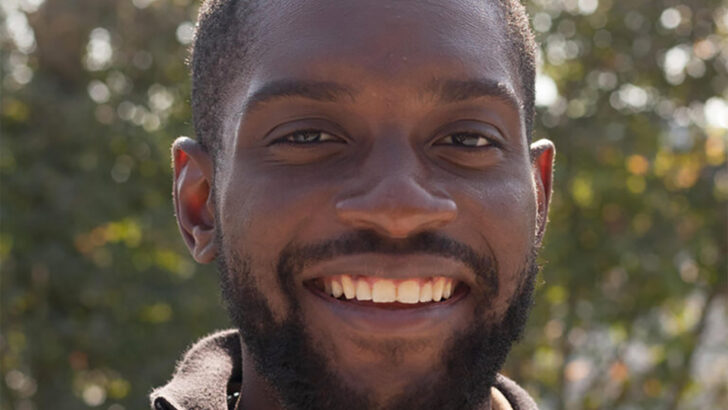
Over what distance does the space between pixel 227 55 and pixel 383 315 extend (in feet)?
2.42

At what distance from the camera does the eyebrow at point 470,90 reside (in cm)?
208

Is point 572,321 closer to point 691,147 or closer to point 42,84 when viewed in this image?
point 691,147

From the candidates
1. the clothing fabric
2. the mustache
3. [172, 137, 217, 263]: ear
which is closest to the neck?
the clothing fabric

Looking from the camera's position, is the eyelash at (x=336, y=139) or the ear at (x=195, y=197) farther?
the ear at (x=195, y=197)

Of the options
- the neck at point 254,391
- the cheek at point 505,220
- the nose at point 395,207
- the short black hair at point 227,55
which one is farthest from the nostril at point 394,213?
the neck at point 254,391

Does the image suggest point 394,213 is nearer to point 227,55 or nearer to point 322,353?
point 322,353

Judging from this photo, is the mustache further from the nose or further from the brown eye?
the brown eye

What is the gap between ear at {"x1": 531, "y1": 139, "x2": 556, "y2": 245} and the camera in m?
2.55

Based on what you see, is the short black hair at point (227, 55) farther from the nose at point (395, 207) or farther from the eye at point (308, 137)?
the nose at point (395, 207)

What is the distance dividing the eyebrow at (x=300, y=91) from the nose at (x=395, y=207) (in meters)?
0.18

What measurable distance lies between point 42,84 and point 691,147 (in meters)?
5.97

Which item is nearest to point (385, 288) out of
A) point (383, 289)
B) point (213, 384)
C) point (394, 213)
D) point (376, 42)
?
point (383, 289)

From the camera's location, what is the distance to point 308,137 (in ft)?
6.94

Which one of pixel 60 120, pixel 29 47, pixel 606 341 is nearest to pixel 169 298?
pixel 60 120
